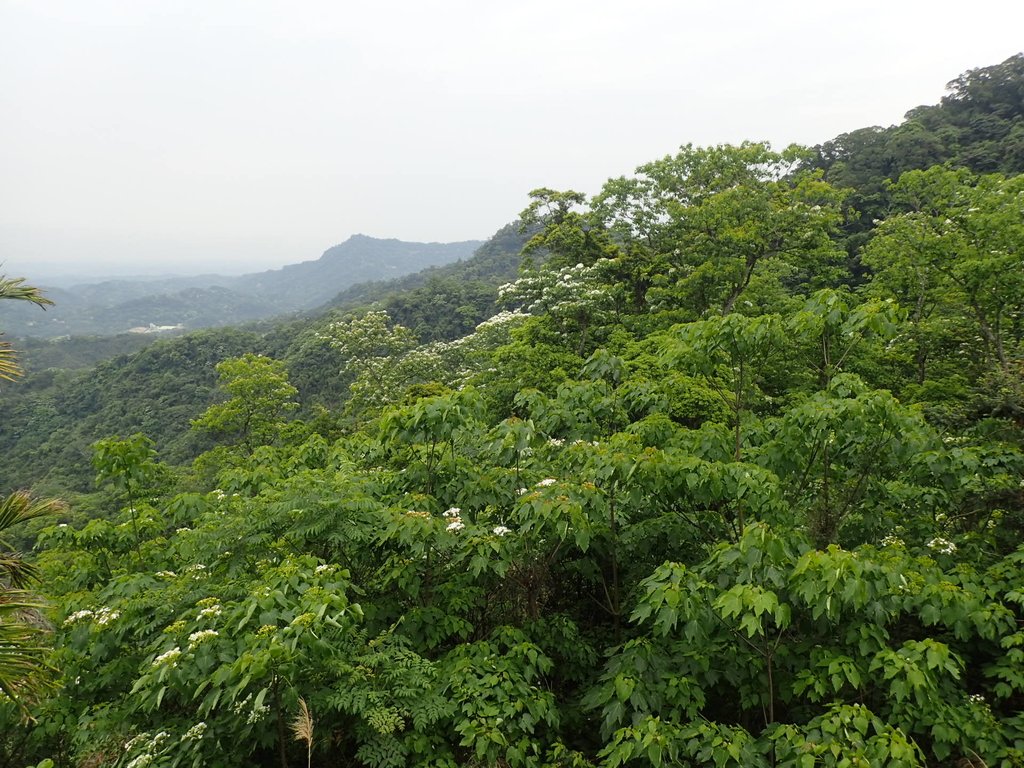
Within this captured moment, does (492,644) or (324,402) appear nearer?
(492,644)

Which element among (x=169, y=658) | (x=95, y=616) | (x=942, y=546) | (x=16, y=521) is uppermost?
(x=16, y=521)

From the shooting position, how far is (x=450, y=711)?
378cm

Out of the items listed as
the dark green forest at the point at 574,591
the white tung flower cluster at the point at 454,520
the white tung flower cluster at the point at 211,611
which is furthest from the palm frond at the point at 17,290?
the white tung flower cluster at the point at 454,520

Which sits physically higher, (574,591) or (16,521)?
(16,521)

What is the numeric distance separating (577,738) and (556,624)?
3.11 ft

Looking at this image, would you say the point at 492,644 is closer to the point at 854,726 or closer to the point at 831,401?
the point at 854,726

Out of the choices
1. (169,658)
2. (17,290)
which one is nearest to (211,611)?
(169,658)

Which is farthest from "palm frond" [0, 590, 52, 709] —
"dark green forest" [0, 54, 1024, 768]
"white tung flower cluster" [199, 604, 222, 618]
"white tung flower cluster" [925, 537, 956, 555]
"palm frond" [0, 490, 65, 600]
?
"white tung flower cluster" [925, 537, 956, 555]

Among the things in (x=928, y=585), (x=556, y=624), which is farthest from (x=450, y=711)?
(x=928, y=585)

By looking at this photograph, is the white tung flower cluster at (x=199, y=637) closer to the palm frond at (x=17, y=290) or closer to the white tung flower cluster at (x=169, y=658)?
the white tung flower cluster at (x=169, y=658)

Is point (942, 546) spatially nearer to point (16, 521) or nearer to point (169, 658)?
point (169, 658)

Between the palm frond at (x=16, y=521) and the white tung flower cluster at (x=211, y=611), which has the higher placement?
the palm frond at (x=16, y=521)

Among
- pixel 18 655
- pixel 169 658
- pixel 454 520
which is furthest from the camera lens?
pixel 454 520

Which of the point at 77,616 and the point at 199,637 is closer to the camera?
the point at 199,637
